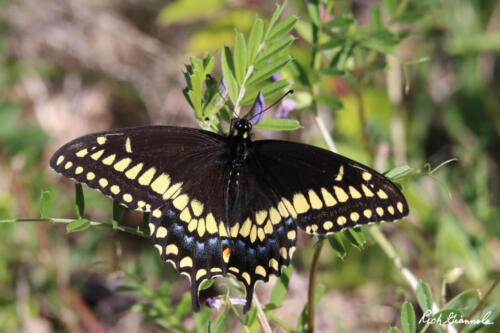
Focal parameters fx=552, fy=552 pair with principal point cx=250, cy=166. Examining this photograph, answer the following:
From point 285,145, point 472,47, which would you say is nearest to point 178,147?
point 285,145

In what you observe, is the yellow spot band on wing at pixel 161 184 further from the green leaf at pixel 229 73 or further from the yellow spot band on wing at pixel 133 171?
the green leaf at pixel 229 73

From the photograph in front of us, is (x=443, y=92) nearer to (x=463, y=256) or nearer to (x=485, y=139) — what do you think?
(x=485, y=139)

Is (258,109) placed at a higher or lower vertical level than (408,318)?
higher

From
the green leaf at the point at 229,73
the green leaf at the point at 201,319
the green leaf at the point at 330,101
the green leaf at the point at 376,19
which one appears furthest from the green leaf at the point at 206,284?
the green leaf at the point at 376,19

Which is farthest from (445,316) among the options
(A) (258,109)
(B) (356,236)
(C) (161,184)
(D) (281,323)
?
(C) (161,184)

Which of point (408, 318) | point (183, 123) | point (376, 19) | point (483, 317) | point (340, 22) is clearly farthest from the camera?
point (183, 123)

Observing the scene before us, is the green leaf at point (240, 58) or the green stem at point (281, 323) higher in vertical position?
the green leaf at point (240, 58)

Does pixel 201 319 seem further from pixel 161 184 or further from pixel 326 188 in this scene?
pixel 326 188
